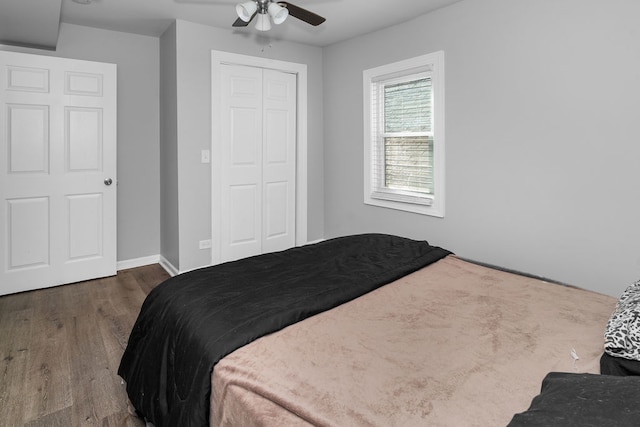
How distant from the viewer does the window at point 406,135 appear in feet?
11.7

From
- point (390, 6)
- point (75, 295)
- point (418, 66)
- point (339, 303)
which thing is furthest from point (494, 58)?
point (75, 295)

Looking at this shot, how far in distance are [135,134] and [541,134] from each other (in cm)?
371

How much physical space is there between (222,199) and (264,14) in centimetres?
199

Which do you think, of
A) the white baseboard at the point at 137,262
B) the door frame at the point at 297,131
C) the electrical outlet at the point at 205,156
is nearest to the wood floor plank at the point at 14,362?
the white baseboard at the point at 137,262

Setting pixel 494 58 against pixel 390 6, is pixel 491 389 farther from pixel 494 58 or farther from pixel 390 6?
pixel 390 6

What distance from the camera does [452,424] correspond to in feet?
3.24

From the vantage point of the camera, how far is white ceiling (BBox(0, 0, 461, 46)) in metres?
3.27

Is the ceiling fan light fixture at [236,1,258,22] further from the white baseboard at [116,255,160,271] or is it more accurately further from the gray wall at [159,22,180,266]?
the white baseboard at [116,255,160,271]

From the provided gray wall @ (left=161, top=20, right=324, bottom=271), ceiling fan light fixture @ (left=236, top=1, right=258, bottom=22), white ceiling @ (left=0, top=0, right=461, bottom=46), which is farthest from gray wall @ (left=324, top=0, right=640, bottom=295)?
ceiling fan light fixture @ (left=236, top=1, right=258, bottom=22)

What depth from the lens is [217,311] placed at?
5.13ft

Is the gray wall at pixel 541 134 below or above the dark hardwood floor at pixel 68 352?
above

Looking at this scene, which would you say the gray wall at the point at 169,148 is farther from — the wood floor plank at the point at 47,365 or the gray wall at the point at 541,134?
the gray wall at the point at 541,134

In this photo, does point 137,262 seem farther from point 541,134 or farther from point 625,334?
point 625,334

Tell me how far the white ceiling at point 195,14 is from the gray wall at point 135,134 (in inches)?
7.0
